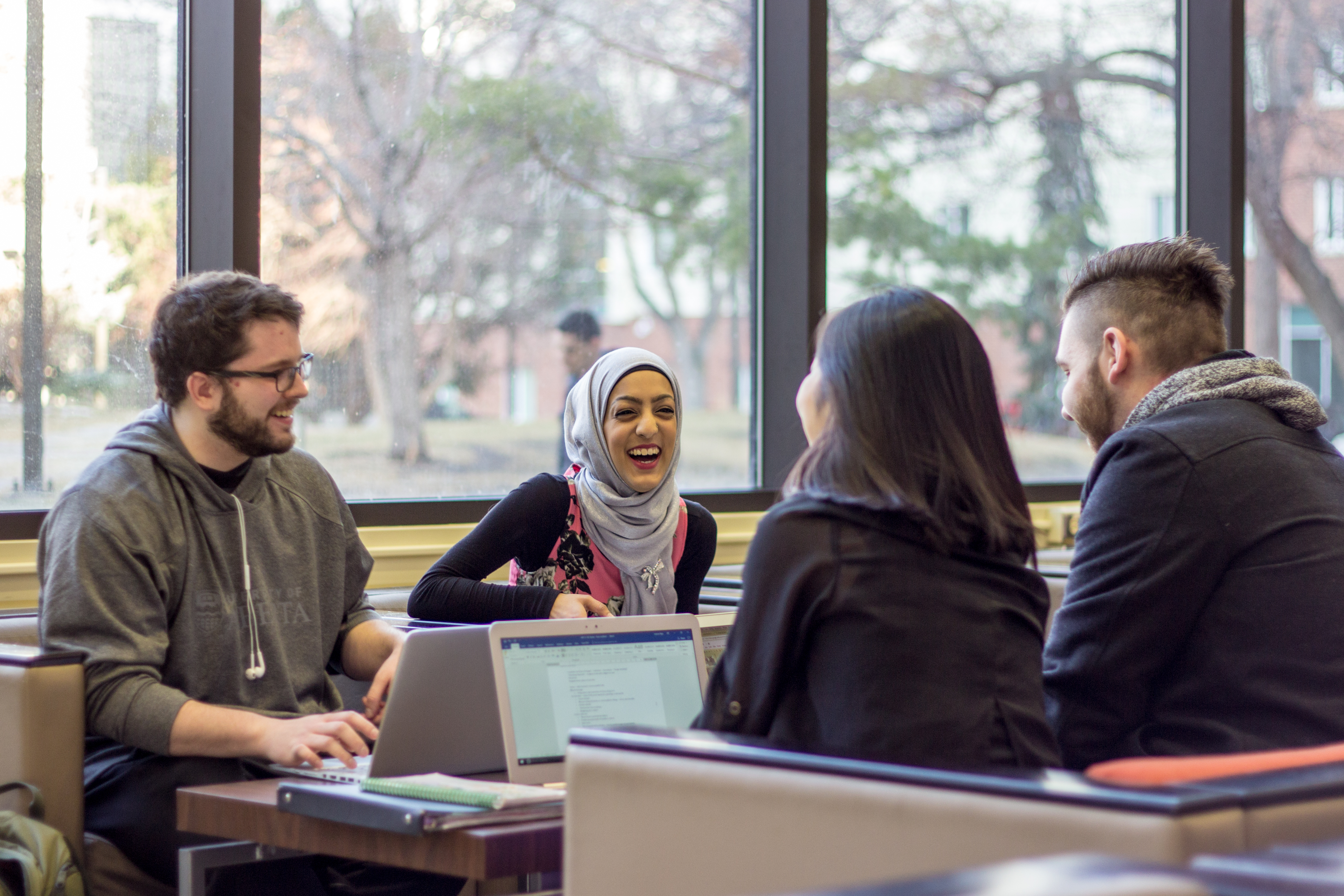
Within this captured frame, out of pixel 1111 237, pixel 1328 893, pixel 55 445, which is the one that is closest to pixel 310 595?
pixel 55 445

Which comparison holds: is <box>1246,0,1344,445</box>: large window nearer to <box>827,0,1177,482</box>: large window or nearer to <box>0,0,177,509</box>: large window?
<box>827,0,1177,482</box>: large window

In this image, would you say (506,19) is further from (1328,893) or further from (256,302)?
(1328,893)

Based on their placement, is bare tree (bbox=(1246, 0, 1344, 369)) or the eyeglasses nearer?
the eyeglasses

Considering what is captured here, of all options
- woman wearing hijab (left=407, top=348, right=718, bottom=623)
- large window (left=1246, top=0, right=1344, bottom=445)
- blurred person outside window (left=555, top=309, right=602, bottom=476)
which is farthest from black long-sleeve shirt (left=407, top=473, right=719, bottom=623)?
large window (left=1246, top=0, right=1344, bottom=445)

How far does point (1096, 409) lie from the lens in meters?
2.30

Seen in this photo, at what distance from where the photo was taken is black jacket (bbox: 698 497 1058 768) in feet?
4.90

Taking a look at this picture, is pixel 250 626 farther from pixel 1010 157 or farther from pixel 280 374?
pixel 1010 157

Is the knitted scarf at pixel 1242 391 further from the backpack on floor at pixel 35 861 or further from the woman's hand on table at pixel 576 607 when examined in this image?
the backpack on floor at pixel 35 861

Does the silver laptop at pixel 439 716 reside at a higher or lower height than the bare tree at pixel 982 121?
lower

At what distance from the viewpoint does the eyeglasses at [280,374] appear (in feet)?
7.78

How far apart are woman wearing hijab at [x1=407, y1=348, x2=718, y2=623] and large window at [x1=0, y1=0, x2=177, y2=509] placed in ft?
3.43

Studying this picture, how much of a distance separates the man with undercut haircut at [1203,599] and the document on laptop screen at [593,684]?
1.72ft

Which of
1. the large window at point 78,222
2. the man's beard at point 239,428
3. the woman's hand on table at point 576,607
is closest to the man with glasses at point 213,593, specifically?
the man's beard at point 239,428

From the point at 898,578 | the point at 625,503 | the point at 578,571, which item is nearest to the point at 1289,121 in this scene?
the point at 625,503
